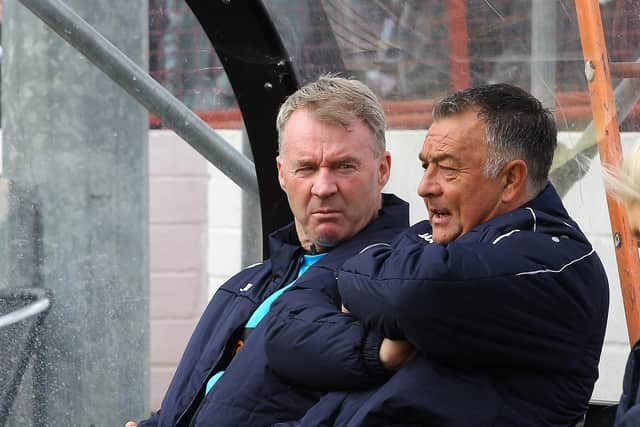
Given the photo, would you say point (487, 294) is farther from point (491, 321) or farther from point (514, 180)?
point (514, 180)

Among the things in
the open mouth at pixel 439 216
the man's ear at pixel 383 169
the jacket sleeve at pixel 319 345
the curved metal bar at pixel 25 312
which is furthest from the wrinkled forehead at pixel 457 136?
the curved metal bar at pixel 25 312

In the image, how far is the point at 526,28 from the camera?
131 inches

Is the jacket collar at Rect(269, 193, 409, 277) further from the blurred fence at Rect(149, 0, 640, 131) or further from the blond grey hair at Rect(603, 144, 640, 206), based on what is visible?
the blond grey hair at Rect(603, 144, 640, 206)

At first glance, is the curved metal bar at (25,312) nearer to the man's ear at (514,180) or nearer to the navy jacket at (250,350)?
the navy jacket at (250,350)

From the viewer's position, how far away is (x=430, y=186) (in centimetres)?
266

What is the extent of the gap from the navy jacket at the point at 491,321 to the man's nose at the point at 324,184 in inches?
23.0

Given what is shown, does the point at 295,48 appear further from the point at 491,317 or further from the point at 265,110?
the point at 491,317

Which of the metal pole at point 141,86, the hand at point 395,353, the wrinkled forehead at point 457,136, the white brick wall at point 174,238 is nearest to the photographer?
the hand at point 395,353

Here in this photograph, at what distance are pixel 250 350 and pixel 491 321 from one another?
2.50 feet

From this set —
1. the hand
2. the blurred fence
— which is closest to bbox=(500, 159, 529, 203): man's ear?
the hand

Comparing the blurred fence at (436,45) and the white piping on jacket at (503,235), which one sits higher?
the blurred fence at (436,45)

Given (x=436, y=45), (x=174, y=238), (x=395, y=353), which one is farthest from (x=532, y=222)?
(x=174, y=238)

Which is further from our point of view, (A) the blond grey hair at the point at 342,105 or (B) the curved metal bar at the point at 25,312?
(B) the curved metal bar at the point at 25,312

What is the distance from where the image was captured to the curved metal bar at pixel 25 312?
421 centimetres
